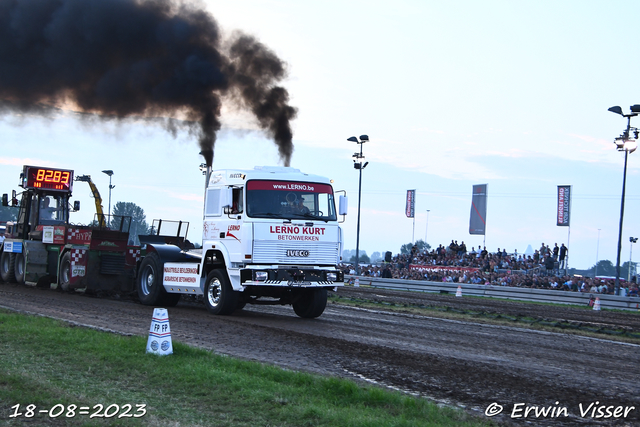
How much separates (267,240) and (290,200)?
1055mm

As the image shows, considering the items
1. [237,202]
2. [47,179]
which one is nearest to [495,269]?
[47,179]

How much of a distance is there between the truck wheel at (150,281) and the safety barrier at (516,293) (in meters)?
16.4

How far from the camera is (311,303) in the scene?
50.2ft

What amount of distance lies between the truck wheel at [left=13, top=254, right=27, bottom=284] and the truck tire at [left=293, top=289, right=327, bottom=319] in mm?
11117

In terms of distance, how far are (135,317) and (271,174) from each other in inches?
162

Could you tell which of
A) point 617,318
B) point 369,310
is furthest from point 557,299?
point 369,310

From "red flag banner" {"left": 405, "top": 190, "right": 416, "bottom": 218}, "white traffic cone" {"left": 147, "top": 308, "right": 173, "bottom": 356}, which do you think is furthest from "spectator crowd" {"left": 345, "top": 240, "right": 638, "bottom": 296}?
"white traffic cone" {"left": 147, "top": 308, "right": 173, "bottom": 356}

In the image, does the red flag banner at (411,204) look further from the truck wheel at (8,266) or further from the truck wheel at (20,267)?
the truck wheel at (20,267)

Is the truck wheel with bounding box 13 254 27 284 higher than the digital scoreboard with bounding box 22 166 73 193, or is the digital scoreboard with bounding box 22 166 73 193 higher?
the digital scoreboard with bounding box 22 166 73 193

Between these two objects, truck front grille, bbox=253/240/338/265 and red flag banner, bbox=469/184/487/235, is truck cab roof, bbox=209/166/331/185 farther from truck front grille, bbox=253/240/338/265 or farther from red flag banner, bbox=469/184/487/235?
red flag banner, bbox=469/184/487/235

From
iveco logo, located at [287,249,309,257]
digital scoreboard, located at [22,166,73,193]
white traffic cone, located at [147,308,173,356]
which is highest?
digital scoreboard, located at [22,166,73,193]

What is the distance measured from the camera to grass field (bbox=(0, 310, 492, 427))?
5695mm

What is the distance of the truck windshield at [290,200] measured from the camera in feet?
45.6

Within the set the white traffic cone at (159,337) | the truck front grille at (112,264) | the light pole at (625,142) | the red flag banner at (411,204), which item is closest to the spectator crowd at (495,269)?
the light pole at (625,142)
